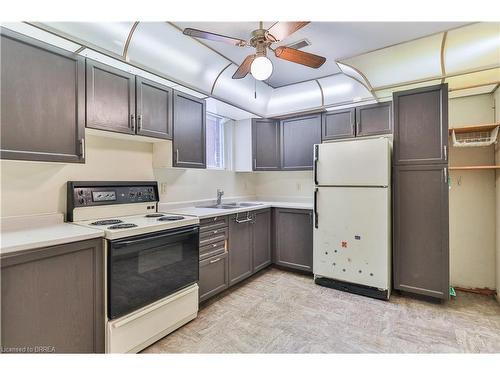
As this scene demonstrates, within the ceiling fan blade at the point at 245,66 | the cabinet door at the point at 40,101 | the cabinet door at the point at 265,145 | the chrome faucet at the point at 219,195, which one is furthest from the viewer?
the cabinet door at the point at 265,145

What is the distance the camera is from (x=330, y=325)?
228 cm

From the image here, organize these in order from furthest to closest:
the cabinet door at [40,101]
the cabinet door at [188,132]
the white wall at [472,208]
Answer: the white wall at [472,208] < the cabinet door at [188,132] < the cabinet door at [40,101]

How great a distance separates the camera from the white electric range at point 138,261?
176cm

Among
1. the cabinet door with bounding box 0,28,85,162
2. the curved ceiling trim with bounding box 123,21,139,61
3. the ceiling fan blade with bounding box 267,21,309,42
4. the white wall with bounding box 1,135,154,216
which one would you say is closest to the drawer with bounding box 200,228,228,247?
the white wall with bounding box 1,135,154,216

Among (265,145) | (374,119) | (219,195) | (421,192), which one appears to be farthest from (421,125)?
(219,195)

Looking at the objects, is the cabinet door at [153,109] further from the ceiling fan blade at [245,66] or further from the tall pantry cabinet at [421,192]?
the tall pantry cabinet at [421,192]

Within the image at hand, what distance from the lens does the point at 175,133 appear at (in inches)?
104

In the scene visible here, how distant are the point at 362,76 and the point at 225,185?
→ 2.25 metres

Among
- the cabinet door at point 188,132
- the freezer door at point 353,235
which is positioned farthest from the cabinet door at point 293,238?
the cabinet door at point 188,132

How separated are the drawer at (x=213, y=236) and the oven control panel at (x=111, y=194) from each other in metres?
0.66

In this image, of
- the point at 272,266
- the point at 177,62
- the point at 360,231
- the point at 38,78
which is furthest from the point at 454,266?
the point at 38,78

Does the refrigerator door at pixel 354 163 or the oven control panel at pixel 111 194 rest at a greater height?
the refrigerator door at pixel 354 163

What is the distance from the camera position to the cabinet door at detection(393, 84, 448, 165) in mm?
2598

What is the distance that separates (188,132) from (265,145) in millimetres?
1464
